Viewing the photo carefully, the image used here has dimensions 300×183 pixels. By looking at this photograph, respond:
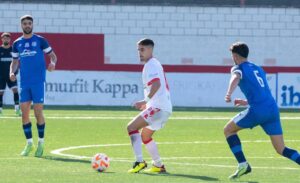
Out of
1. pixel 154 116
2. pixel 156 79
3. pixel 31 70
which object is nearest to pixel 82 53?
→ pixel 31 70

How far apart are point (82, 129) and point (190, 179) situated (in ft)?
36.4

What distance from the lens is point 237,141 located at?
14.0 meters

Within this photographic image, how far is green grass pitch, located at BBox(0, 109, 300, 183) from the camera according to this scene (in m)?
13.8

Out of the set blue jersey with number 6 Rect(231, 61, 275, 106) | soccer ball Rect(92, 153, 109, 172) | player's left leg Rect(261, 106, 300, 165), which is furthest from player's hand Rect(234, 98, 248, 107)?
soccer ball Rect(92, 153, 109, 172)

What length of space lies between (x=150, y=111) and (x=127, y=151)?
13.3 feet

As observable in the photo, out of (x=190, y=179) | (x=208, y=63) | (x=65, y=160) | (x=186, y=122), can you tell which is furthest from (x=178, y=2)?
(x=190, y=179)

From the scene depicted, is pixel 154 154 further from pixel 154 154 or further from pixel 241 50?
pixel 241 50

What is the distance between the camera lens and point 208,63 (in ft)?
130

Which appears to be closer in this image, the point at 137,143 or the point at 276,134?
the point at 276,134

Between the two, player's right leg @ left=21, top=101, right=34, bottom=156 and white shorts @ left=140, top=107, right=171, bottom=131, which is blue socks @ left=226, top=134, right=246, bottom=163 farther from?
player's right leg @ left=21, top=101, right=34, bottom=156

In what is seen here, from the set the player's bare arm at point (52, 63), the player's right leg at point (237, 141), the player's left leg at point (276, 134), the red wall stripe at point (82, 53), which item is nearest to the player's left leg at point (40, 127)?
the player's bare arm at point (52, 63)

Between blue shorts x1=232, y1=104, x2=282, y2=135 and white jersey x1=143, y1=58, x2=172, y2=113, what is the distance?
4.22 ft

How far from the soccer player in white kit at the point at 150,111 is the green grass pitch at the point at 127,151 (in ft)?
1.16

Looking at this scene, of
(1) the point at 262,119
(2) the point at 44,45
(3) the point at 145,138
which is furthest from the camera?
(2) the point at 44,45
